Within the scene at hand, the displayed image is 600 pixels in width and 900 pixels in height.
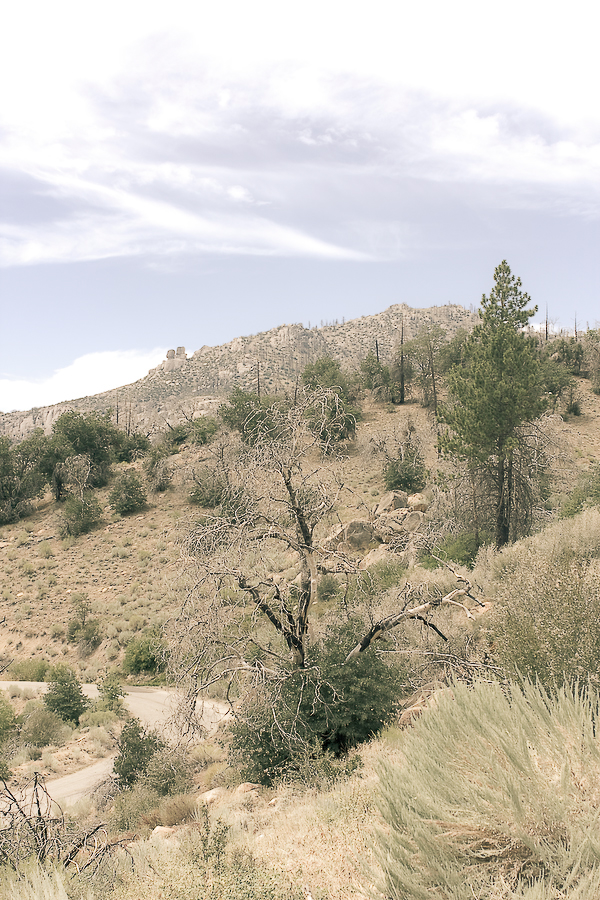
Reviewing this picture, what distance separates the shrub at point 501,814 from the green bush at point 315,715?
162 inches

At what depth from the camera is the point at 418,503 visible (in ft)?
86.5

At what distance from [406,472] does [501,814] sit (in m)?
29.2

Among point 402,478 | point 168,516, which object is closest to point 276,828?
point 402,478

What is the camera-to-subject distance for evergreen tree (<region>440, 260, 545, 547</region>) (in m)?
17.2

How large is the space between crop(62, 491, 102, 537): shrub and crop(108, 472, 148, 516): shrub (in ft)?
4.33

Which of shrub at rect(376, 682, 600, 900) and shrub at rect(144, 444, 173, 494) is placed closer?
shrub at rect(376, 682, 600, 900)

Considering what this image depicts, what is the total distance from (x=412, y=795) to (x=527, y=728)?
99cm

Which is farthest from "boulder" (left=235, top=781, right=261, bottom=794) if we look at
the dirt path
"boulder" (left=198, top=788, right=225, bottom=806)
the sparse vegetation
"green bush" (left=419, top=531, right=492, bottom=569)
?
"green bush" (left=419, top=531, right=492, bottom=569)

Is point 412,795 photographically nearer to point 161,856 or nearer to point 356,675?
point 161,856

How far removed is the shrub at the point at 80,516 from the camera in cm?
3653

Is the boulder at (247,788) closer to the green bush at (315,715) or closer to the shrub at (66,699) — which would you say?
the green bush at (315,715)

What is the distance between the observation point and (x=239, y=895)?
12.4ft

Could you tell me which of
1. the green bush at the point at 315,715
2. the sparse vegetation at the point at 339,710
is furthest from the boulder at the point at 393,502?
the green bush at the point at 315,715

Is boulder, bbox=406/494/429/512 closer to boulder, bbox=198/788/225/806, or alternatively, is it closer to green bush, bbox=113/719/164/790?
green bush, bbox=113/719/164/790
